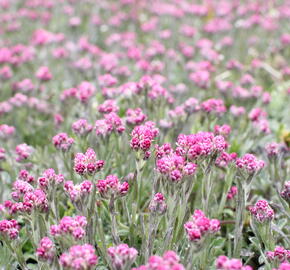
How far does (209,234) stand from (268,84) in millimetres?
3372

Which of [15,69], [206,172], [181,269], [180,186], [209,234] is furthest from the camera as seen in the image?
[15,69]

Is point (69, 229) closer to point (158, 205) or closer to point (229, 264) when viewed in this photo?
point (158, 205)

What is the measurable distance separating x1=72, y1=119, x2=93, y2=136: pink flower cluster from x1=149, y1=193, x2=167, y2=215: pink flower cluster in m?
0.92

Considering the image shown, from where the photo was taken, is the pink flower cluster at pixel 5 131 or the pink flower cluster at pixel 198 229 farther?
the pink flower cluster at pixel 5 131

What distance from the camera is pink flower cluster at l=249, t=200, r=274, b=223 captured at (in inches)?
89.8

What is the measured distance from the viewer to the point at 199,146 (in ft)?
7.53

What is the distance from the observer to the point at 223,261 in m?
1.72

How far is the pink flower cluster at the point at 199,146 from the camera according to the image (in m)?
2.29

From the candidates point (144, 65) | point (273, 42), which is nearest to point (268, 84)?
point (273, 42)

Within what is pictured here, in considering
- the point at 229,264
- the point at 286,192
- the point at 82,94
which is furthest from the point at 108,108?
the point at 229,264

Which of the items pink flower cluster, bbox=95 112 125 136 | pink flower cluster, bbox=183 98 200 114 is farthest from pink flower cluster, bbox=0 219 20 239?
pink flower cluster, bbox=183 98 200 114

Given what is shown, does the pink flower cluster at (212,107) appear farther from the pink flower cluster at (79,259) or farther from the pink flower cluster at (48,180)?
the pink flower cluster at (79,259)

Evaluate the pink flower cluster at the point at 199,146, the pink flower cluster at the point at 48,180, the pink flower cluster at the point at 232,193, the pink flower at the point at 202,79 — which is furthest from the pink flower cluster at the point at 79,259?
the pink flower at the point at 202,79

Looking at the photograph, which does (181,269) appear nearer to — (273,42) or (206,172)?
(206,172)
